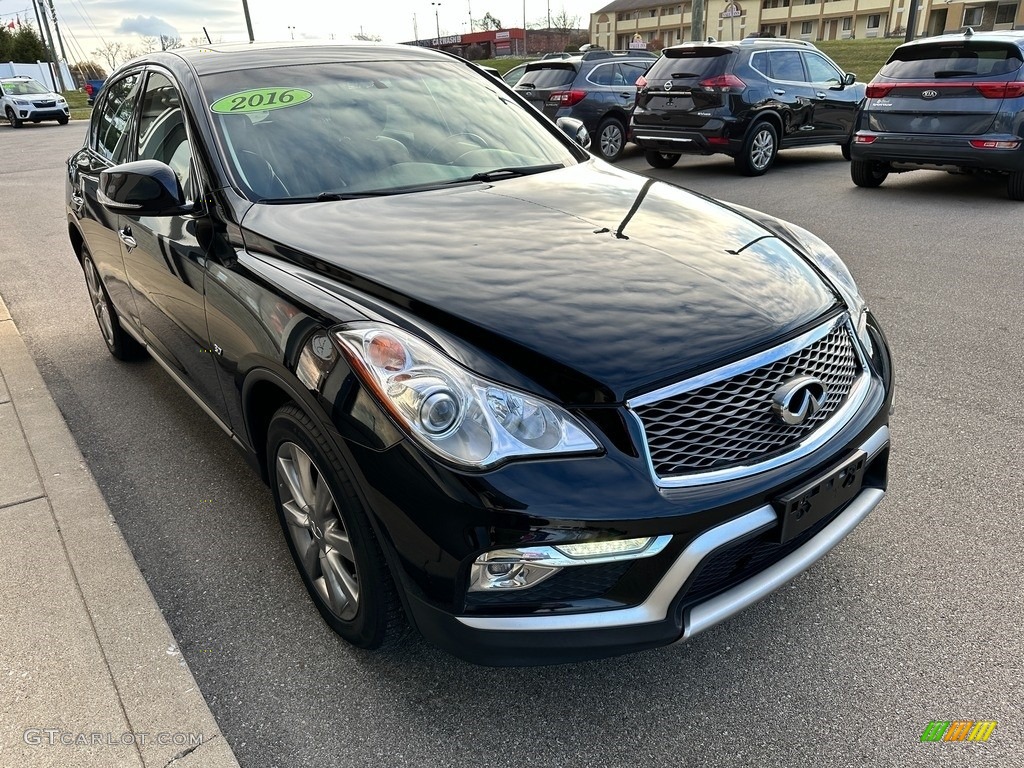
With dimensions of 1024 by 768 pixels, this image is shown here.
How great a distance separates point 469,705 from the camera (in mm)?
2246

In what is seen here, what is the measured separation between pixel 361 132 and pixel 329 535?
65.8 inches

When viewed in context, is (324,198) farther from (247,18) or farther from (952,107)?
(247,18)

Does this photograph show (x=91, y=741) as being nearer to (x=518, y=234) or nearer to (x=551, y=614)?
(x=551, y=614)

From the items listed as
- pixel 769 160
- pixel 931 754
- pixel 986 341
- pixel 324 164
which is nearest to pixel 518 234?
pixel 324 164

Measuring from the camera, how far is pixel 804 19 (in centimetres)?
6681

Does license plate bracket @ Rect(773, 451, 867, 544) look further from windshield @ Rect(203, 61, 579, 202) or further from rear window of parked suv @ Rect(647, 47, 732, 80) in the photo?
rear window of parked suv @ Rect(647, 47, 732, 80)

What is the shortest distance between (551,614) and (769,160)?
414 inches

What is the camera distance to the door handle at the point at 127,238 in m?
3.55

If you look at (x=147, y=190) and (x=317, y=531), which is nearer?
(x=317, y=531)

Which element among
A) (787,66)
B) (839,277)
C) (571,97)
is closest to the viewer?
(839,277)

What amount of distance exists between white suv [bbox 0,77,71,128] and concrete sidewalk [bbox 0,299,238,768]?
29.4 metres

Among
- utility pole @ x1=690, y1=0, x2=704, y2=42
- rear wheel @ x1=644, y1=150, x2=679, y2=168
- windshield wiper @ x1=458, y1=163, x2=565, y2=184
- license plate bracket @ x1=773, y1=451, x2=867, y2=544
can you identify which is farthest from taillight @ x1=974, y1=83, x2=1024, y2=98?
utility pole @ x1=690, y1=0, x2=704, y2=42

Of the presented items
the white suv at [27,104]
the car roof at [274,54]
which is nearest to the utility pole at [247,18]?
the white suv at [27,104]

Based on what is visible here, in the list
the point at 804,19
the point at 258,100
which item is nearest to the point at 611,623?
the point at 258,100
